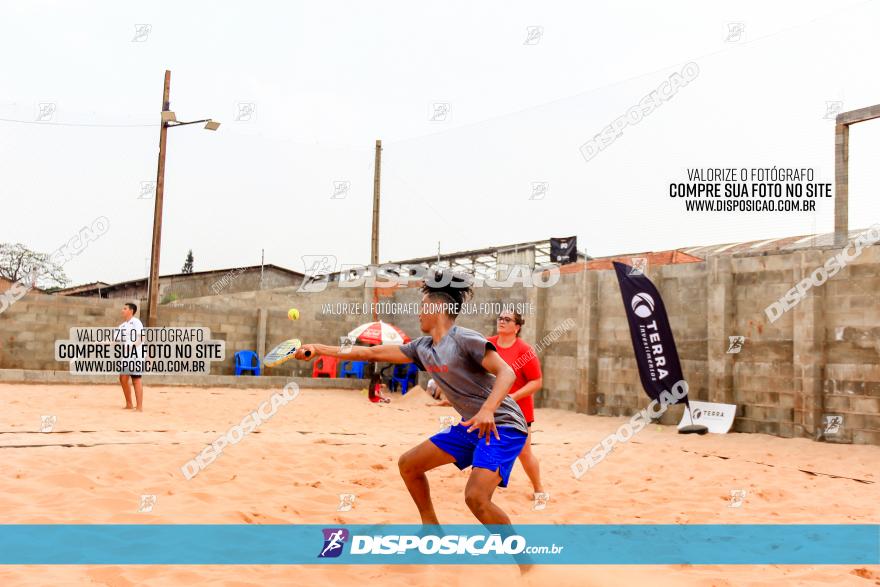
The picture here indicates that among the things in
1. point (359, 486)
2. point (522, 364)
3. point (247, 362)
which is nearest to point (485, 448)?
point (522, 364)

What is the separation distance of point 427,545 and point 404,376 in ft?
44.3

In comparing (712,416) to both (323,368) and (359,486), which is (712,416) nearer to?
(359,486)

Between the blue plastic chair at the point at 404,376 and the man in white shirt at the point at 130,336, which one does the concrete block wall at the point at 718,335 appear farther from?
the man in white shirt at the point at 130,336

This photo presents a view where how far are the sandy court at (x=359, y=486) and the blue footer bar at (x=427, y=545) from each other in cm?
17

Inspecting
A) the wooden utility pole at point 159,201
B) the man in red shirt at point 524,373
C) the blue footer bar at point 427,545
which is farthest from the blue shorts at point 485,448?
the wooden utility pole at point 159,201

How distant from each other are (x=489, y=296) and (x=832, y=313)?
7.91 m

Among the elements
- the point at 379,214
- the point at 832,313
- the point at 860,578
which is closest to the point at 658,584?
the point at 860,578

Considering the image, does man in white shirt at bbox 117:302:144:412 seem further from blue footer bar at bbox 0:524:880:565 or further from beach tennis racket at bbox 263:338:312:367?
beach tennis racket at bbox 263:338:312:367

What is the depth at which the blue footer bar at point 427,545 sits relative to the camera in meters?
3.73

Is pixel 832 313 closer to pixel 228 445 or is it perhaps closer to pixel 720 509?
pixel 720 509

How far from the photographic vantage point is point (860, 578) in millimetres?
3951

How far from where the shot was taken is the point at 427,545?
4109 mm

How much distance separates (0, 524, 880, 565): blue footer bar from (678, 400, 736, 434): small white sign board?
5.43m

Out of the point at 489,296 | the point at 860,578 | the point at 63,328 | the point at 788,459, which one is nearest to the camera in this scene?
the point at 860,578
